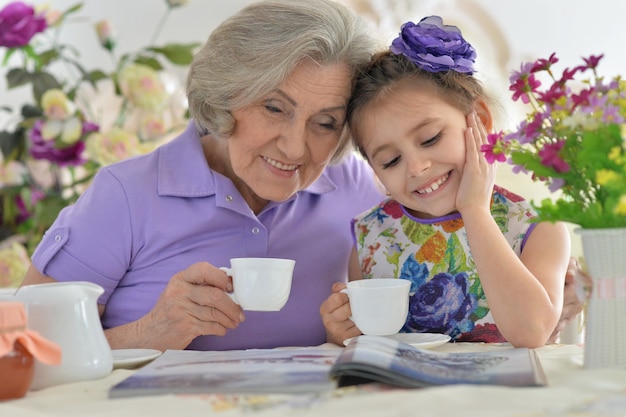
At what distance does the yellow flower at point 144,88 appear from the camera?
2664 millimetres

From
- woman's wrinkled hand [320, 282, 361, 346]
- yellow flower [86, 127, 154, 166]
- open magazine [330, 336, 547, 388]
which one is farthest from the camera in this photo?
yellow flower [86, 127, 154, 166]

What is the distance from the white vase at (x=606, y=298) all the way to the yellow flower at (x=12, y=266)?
2.10 m

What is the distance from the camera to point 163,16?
144 inches

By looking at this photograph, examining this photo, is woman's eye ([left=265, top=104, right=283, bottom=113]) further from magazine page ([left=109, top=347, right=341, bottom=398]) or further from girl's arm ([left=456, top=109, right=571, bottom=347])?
magazine page ([left=109, top=347, right=341, bottom=398])

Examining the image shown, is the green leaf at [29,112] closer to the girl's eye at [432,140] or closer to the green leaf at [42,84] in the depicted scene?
the green leaf at [42,84]

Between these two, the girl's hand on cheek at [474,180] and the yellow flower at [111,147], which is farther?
the yellow flower at [111,147]

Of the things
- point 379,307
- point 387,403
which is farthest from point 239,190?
point 387,403

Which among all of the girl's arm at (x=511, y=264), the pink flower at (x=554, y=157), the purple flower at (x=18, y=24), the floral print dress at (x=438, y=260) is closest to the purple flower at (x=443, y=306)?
the floral print dress at (x=438, y=260)

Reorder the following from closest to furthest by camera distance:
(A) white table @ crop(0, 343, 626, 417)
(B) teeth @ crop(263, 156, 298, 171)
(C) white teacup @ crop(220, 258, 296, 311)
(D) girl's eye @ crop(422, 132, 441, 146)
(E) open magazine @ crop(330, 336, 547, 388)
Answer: (A) white table @ crop(0, 343, 626, 417) < (E) open magazine @ crop(330, 336, 547, 388) < (C) white teacup @ crop(220, 258, 296, 311) < (D) girl's eye @ crop(422, 132, 441, 146) < (B) teeth @ crop(263, 156, 298, 171)

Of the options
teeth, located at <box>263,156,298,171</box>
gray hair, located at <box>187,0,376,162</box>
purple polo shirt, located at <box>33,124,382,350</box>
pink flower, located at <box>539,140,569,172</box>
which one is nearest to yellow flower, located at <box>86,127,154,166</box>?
purple polo shirt, located at <box>33,124,382,350</box>

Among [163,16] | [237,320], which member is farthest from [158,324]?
[163,16]

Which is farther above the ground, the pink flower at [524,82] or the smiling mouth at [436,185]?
the pink flower at [524,82]

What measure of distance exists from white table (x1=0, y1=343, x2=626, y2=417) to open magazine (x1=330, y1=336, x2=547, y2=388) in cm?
2

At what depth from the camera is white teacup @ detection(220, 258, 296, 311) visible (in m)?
1.24
